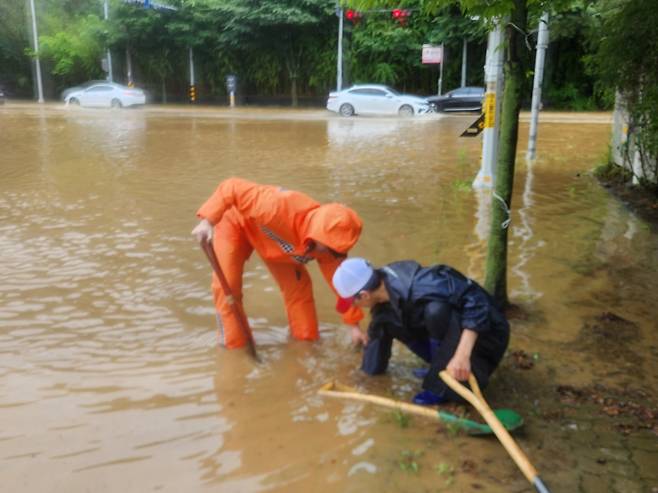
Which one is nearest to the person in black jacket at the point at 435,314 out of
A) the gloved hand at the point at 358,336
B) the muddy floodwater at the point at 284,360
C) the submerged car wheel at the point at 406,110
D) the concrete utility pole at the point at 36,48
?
the muddy floodwater at the point at 284,360

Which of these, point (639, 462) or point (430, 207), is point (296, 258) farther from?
point (430, 207)

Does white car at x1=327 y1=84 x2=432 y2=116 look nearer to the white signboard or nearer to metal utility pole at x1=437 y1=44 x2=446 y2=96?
the white signboard

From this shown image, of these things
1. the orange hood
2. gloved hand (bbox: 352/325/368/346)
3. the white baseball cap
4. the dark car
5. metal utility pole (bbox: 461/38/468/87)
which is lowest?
gloved hand (bbox: 352/325/368/346)

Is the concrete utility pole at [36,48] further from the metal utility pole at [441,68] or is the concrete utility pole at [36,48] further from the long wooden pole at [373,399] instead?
the long wooden pole at [373,399]

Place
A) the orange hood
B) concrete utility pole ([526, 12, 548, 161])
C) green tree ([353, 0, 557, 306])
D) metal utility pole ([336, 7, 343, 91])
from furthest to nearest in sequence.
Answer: metal utility pole ([336, 7, 343, 91]) < concrete utility pole ([526, 12, 548, 161]) < green tree ([353, 0, 557, 306]) < the orange hood

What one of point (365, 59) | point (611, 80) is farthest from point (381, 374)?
point (365, 59)

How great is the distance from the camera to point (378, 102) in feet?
79.3

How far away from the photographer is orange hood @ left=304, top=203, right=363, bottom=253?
347cm

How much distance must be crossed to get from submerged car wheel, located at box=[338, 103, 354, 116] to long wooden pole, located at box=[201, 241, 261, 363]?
21209 millimetres

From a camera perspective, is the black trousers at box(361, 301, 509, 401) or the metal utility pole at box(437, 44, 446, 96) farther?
the metal utility pole at box(437, 44, 446, 96)

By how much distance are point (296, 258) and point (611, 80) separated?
20.7 ft

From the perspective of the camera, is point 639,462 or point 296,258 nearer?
point 639,462

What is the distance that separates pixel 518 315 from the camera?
4.72m

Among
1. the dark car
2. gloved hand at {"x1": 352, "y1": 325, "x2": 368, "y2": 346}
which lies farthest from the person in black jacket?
the dark car
